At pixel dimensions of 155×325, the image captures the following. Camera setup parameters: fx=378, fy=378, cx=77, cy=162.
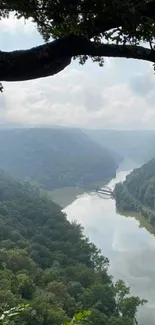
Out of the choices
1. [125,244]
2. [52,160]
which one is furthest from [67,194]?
[52,160]

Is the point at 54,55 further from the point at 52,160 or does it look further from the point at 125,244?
the point at 52,160

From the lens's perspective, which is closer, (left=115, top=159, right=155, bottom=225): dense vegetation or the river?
the river

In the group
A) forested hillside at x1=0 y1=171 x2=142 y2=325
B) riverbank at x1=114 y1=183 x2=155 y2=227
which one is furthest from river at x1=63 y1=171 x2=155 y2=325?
forested hillside at x1=0 y1=171 x2=142 y2=325

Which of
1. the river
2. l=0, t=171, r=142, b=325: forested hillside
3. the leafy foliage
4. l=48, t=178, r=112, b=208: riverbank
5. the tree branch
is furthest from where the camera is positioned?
l=48, t=178, r=112, b=208: riverbank

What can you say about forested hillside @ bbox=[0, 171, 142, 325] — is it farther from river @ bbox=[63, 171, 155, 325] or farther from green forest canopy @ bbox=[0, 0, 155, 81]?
green forest canopy @ bbox=[0, 0, 155, 81]

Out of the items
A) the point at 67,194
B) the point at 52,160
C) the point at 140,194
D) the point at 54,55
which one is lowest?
the point at 54,55

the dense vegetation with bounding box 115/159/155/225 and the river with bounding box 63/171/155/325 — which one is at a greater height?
the dense vegetation with bounding box 115/159/155/225

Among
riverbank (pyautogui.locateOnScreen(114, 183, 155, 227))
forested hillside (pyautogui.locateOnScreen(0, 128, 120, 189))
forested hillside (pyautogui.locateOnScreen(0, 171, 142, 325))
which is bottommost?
forested hillside (pyautogui.locateOnScreen(0, 171, 142, 325))
